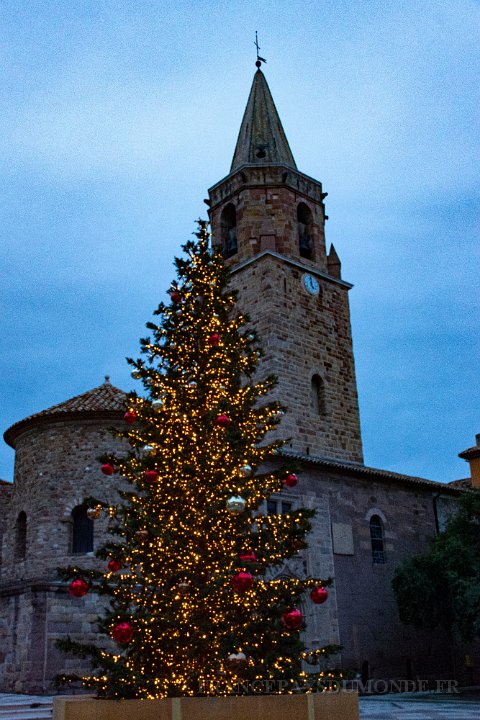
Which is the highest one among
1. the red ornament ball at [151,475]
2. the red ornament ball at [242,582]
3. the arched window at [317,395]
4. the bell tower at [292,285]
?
the bell tower at [292,285]

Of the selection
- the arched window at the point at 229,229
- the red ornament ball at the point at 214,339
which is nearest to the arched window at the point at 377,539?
the arched window at the point at 229,229

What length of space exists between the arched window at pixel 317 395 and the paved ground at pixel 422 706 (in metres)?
9.97

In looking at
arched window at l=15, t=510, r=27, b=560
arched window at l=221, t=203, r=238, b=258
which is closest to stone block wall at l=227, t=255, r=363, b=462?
arched window at l=221, t=203, r=238, b=258

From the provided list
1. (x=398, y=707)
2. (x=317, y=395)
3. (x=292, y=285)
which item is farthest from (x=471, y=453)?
(x=398, y=707)

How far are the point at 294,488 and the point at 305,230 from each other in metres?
12.4

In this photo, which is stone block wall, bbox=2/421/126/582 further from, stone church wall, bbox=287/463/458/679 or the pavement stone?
the pavement stone

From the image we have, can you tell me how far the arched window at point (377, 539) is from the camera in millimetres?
22984

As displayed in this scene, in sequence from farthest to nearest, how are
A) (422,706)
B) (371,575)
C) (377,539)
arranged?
(377,539), (371,575), (422,706)

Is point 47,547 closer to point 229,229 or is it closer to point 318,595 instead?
point 318,595

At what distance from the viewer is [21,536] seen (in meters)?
22.5

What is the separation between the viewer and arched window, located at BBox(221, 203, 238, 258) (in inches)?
1131

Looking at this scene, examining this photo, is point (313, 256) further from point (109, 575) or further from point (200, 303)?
point (109, 575)

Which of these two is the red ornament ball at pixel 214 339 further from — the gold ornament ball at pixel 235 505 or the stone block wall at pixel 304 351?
the stone block wall at pixel 304 351

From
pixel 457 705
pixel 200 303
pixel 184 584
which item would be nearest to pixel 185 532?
pixel 184 584
